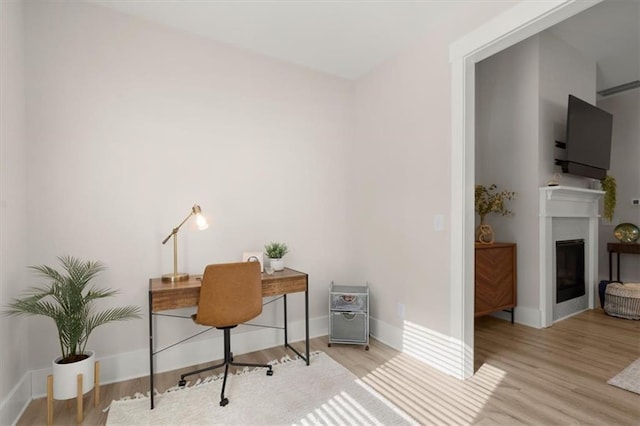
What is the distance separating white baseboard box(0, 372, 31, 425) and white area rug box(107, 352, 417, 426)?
0.50 m

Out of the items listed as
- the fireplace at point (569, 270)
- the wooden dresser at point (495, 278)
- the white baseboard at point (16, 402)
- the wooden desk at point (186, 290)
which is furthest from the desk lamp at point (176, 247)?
the fireplace at point (569, 270)

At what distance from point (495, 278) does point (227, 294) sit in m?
2.66

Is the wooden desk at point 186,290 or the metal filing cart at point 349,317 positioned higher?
the wooden desk at point 186,290

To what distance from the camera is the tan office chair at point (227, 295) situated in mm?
2154

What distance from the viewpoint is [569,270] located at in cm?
385

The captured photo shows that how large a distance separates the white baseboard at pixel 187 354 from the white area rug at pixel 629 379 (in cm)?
225

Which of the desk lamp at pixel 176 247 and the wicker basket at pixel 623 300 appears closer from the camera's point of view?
the desk lamp at pixel 176 247

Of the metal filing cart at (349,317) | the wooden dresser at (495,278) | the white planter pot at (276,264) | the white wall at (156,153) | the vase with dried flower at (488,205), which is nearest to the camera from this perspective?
the white wall at (156,153)

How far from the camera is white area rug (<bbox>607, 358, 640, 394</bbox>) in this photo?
A: 2.18 m

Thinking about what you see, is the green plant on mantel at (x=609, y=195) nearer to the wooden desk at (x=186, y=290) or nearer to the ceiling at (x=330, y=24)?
the ceiling at (x=330, y=24)

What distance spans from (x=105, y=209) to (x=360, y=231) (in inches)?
89.4

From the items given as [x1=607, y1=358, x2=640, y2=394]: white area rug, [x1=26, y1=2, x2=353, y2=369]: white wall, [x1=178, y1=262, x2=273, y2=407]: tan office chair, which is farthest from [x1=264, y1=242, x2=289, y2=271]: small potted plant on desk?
[x1=607, y1=358, x2=640, y2=394]: white area rug

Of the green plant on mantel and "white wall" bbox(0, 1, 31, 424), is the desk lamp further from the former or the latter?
the green plant on mantel

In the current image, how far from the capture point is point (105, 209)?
2.37m
